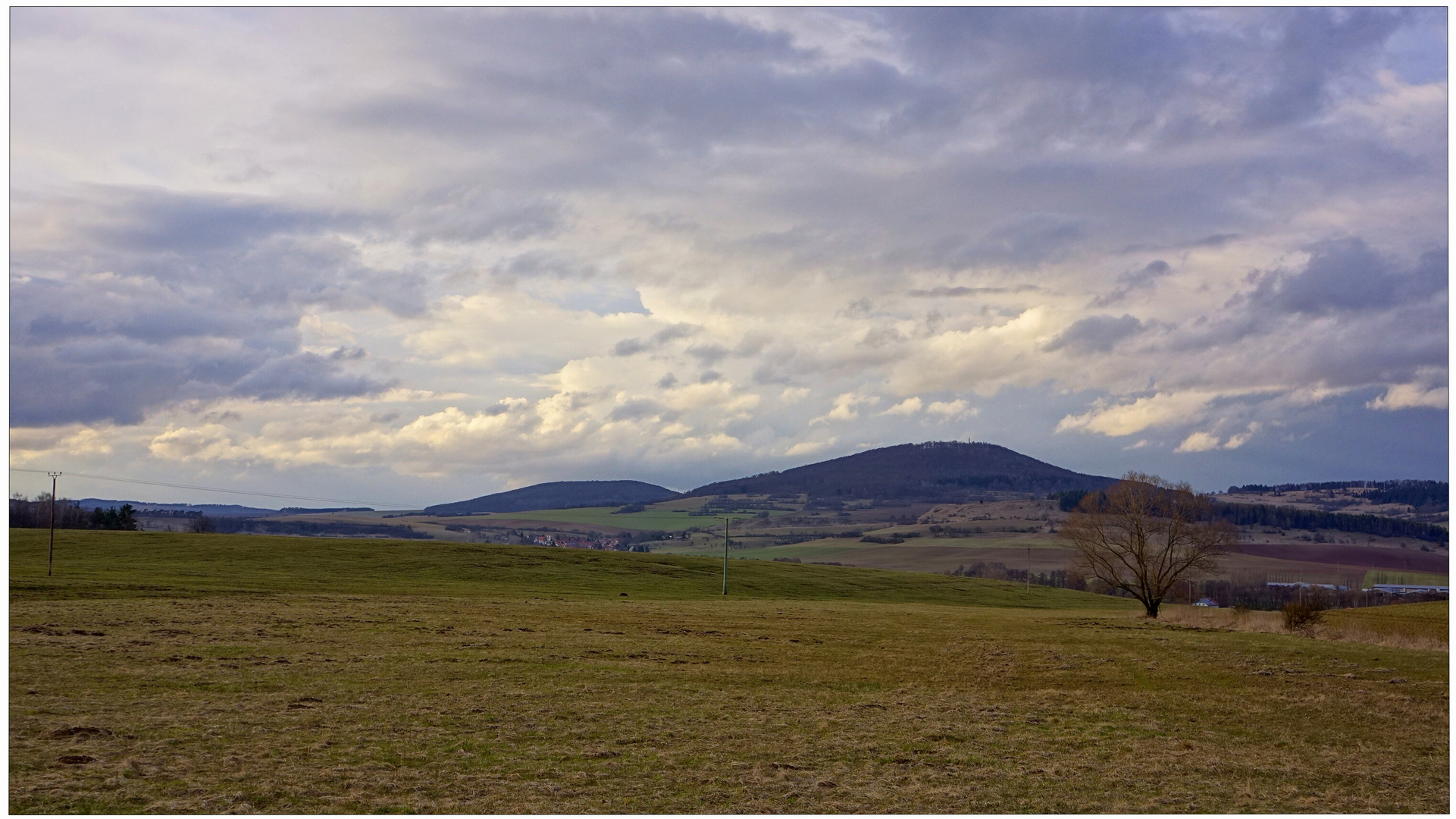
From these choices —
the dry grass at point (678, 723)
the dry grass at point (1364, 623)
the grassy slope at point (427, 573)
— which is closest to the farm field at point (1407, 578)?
the grassy slope at point (427, 573)

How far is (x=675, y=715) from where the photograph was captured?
22.2m

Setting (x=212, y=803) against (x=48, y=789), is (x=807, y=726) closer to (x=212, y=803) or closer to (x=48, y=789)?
(x=212, y=803)

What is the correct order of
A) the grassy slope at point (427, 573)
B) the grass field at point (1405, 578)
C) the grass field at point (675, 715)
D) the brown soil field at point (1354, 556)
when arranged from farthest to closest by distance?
the brown soil field at point (1354, 556)
the grass field at point (1405, 578)
the grassy slope at point (427, 573)
the grass field at point (675, 715)

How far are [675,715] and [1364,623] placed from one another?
50.4 m

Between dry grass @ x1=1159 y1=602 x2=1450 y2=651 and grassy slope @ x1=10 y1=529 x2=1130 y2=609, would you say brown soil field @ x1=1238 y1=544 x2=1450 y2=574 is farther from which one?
dry grass @ x1=1159 y1=602 x2=1450 y2=651

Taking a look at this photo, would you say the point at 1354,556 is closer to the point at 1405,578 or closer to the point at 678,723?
the point at 1405,578

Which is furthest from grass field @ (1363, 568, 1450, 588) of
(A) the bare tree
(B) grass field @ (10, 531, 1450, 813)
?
(B) grass field @ (10, 531, 1450, 813)

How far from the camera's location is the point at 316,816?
1374 cm

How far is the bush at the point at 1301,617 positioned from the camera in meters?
50.6

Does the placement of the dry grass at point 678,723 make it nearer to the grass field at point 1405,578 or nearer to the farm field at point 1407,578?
the grass field at point 1405,578

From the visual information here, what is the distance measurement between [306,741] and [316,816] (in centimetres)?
478

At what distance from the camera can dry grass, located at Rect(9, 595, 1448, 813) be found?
15477 millimetres

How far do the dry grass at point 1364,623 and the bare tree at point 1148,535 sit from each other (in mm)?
2909

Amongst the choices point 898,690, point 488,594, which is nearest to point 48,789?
point 898,690
